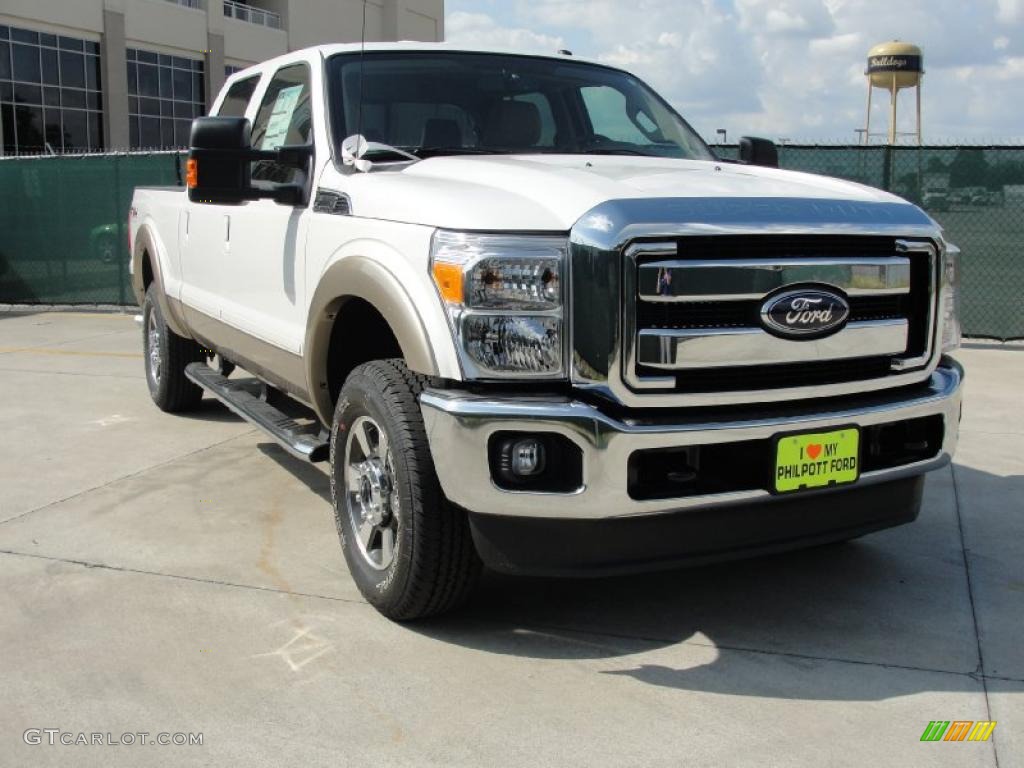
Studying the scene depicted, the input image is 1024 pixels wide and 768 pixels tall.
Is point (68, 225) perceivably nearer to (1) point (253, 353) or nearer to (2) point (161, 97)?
(1) point (253, 353)

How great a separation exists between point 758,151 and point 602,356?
8.35 ft

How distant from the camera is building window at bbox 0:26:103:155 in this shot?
31.7 meters

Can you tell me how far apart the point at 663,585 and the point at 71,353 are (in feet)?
24.6

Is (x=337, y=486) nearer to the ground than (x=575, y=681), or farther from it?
farther from it

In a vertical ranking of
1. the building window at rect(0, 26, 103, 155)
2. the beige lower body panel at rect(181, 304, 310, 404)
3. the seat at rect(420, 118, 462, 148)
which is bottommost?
the beige lower body panel at rect(181, 304, 310, 404)

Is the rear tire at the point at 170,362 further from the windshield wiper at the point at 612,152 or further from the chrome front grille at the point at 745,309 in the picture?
the chrome front grille at the point at 745,309

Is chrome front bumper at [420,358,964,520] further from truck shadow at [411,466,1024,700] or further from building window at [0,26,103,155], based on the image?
building window at [0,26,103,155]

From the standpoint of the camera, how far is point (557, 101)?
4.92 metres

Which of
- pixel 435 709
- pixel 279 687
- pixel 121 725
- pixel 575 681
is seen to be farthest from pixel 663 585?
pixel 121 725

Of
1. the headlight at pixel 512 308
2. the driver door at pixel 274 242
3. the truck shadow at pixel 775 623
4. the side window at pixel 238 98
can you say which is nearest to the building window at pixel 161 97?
the side window at pixel 238 98

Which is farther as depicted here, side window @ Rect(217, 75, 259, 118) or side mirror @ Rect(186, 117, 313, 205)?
side window @ Rect(217, 75, 259, 118)

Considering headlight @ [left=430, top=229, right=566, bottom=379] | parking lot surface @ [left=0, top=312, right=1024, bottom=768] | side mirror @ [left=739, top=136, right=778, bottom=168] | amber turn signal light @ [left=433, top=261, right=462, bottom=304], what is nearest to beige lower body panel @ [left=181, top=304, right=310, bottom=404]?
parking lot surface @ [left=0, top=312, right=1024, bottom=768]

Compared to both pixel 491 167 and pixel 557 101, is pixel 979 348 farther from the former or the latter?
pixel 491 167

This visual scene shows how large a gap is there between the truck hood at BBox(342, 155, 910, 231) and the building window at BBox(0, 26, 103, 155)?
30299 millimetres
